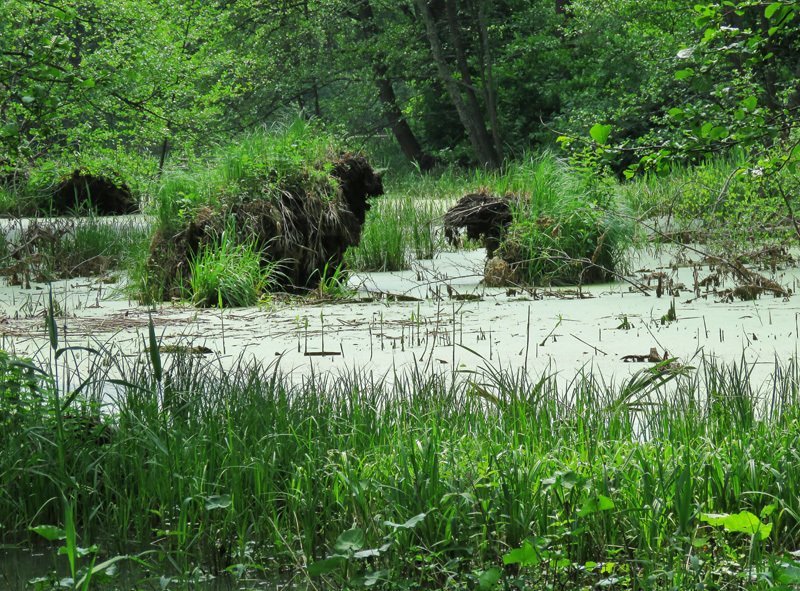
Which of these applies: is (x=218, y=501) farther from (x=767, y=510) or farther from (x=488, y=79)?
(x=488, y=79)

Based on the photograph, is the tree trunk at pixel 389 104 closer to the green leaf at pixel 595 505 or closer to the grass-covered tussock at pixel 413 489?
the grass-covered tussock at pixel 413 489

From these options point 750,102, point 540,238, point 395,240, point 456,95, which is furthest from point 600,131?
point 456,95

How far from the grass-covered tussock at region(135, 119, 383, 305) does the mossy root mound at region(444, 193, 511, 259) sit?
955mm

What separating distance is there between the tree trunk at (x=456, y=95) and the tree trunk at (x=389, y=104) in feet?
4.57

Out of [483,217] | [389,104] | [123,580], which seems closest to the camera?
[123,580]

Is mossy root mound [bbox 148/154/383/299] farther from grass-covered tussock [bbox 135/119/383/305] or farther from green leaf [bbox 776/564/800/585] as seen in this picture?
green leaf [bbox 776/564/800/585]

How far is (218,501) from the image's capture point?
286 cm

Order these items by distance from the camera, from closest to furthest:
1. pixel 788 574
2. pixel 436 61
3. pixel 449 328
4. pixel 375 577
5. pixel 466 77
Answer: pixel 788 574 < pixel 375 577 < pixel 449 328 < pixel 436 61 < pixel 466 77

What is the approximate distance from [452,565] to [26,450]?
4.87ft

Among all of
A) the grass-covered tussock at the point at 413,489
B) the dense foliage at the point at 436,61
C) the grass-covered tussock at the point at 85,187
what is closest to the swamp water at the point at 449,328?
the grass-covered tussock at the point at 413,489

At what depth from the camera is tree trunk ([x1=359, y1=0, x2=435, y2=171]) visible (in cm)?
2205

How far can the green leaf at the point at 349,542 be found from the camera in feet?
8.16

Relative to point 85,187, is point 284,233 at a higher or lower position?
lower

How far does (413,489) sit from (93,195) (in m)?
11.3
